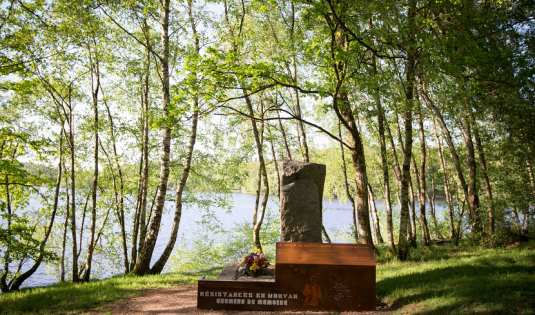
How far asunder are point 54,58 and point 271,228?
1490 cm

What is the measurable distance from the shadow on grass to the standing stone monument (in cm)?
174

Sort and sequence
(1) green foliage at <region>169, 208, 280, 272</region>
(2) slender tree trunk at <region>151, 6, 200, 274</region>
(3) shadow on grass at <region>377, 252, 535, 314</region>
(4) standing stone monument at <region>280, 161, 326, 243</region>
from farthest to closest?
1. (1) green foliage at <region>169, 208, 280, 272</region>
2. (2) slender tree trunk at <region>151, 6, 200, 274</region>
3. (4) standing stone monument at <region>280, 161, 326, 243</region>
4. (3) shadow on grass at <region>377, 252, 535, 314</region>

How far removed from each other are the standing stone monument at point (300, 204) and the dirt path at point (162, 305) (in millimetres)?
1872

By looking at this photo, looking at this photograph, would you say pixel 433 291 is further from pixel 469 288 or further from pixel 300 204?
pixel 300 204

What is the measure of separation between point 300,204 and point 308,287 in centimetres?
197

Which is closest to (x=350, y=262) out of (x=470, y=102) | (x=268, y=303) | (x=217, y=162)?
(x=268, y=303)

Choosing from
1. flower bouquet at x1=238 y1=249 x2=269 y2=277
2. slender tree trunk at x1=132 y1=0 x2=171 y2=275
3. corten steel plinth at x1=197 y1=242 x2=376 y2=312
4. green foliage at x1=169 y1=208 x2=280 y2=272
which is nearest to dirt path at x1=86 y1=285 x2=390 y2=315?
corten steel plinth at x1=197 y1=242 x2=376 y2=312

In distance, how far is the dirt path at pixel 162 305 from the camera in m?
5.09

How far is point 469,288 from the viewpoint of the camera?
465 cm

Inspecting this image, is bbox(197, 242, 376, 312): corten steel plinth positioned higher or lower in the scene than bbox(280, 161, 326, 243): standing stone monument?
lower

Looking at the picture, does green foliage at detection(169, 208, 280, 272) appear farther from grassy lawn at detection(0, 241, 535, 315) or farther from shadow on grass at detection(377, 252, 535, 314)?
shadow on grass at detection(377, 252, 535, 314)

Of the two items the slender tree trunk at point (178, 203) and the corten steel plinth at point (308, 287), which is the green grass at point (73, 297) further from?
the corten steel plinth at point (308, 287)

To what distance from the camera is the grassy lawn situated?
13.6ft

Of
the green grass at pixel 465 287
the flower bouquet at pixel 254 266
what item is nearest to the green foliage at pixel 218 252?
the flower bouquet at pixel 254 266
